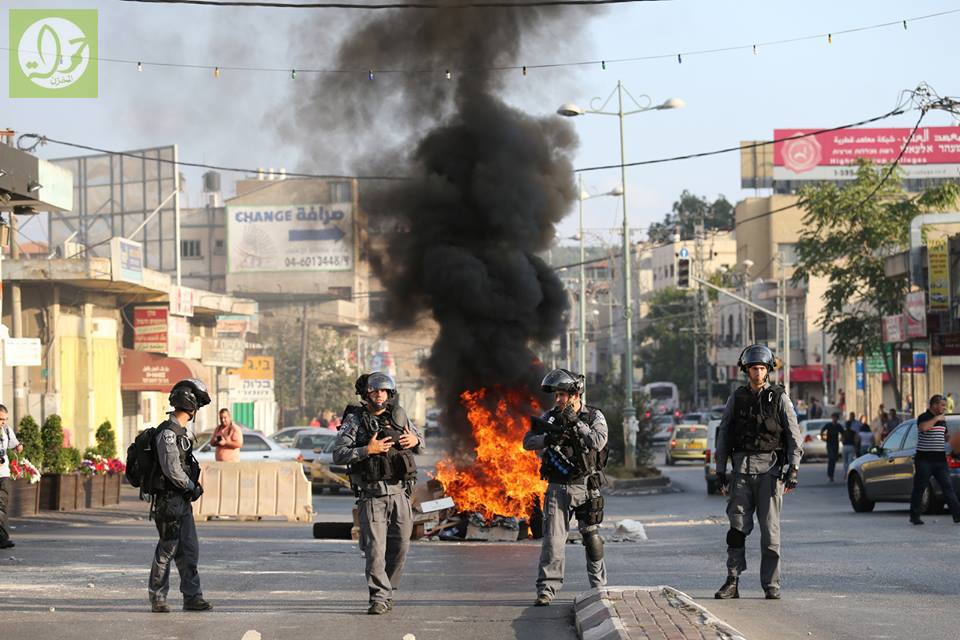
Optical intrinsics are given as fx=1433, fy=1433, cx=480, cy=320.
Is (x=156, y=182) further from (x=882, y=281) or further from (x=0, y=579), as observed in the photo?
(x=0, y=579)

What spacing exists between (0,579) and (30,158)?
12.0 metres

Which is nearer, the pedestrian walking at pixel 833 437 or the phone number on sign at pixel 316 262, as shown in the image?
the pedestrian walking at pixel 833 437

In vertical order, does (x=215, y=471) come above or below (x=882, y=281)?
below

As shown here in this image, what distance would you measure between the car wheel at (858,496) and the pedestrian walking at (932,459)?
3.25 m

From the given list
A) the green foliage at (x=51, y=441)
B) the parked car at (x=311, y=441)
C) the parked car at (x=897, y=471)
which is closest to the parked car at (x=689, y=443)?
the parked car at (x=311, y=441)

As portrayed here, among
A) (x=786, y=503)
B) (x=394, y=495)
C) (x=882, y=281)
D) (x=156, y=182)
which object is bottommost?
(x=786, y=503)

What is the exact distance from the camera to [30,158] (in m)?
23.0

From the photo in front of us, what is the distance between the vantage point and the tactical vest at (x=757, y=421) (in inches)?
413

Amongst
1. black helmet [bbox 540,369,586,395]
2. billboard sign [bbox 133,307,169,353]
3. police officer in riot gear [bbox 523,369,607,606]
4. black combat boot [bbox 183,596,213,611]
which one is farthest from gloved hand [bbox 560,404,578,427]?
billboard sign [bbox 133,307,169,353]

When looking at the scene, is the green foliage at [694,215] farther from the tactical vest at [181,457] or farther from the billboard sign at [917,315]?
the tactical vest at [181,457]

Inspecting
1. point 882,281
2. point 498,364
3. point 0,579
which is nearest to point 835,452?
point 882,281

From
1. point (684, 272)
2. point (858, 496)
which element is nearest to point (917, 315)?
point (684, 272)

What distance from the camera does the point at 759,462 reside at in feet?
34.6

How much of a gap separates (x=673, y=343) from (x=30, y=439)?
8266 cm
